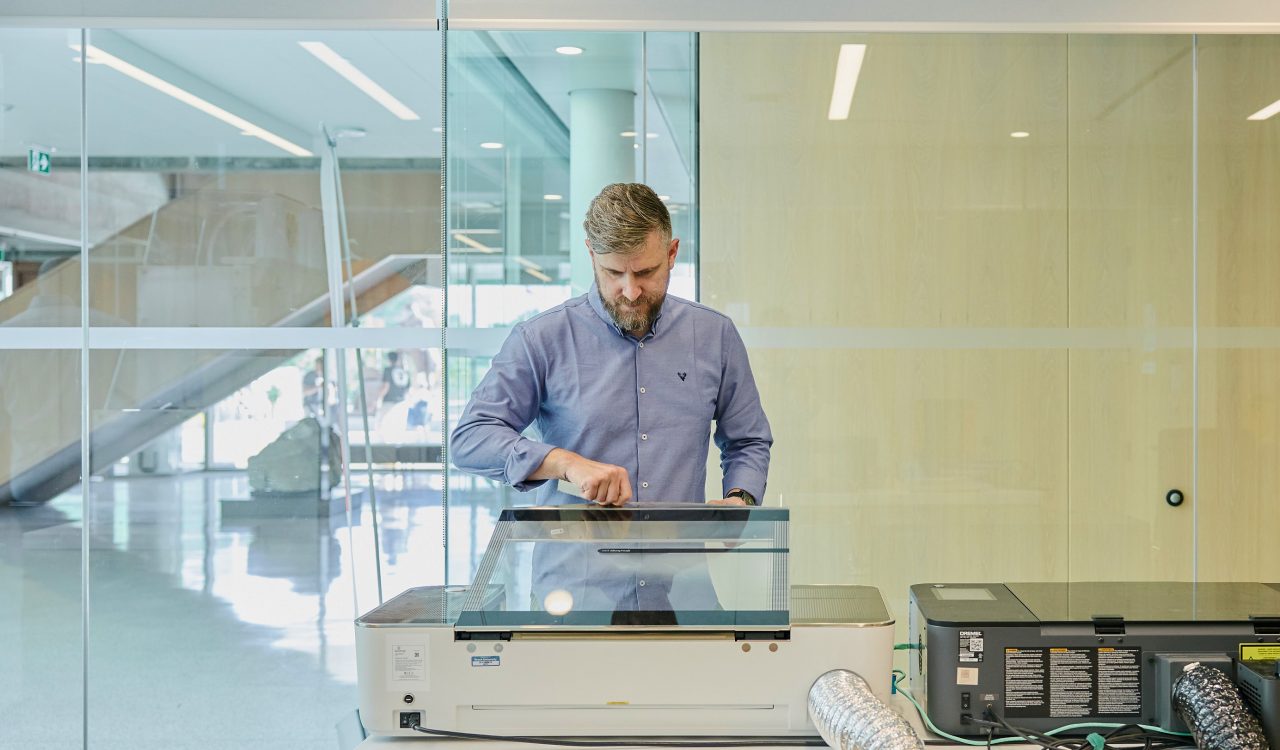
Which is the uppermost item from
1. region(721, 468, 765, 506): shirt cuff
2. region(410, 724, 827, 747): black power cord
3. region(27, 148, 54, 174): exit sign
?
region(27, 148, 54, 174): exit sign

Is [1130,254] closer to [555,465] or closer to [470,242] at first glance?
[470,242]

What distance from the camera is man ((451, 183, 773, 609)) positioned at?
2266mm

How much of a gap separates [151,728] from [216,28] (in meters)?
2.52

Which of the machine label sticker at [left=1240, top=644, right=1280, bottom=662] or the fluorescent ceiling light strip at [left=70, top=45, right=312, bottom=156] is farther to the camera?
the fluorescent ceiling light strip at [left=70, top=45, right=312, bottom=156]

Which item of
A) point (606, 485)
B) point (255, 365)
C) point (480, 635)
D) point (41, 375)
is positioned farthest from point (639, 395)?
point (41, 375)

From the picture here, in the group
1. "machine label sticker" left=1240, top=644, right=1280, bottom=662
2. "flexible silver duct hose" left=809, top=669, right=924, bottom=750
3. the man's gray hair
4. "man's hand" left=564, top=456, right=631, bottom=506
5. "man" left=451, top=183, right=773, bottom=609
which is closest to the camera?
"flexible silver duct hose" left=809, top=669, right=924, bottom=750

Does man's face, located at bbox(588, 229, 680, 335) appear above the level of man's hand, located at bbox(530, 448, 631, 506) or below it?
above

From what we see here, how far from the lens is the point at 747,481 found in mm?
2340

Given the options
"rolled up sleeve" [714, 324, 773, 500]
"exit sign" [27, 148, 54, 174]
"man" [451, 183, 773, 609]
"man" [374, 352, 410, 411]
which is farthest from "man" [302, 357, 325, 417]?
"rolled up sleeve" [714, 324, 773, 500]

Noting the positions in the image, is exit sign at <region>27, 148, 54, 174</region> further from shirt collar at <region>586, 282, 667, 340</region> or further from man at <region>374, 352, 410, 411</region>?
shirt collar at <region>586, 282, 667, 340</region>

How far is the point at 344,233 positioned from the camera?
13.3ft

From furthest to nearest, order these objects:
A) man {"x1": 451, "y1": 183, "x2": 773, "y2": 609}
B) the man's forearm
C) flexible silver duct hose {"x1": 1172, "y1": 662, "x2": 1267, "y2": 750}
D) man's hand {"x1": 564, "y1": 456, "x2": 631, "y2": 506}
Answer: man {"x1": 451, "y1": 183, "x2": 773, "y2": 609}, the man's forearm, man's hand {"x1": 564, "y1": 456, "x2": 631, "y2": 506}, flexible silver duct hose {"x1": 1172, "y1": 662, "x2": 1267, "y2": 750}

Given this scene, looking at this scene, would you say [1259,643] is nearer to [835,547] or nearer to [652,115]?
[835,547]

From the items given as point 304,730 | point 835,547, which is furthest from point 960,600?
point 304,730
